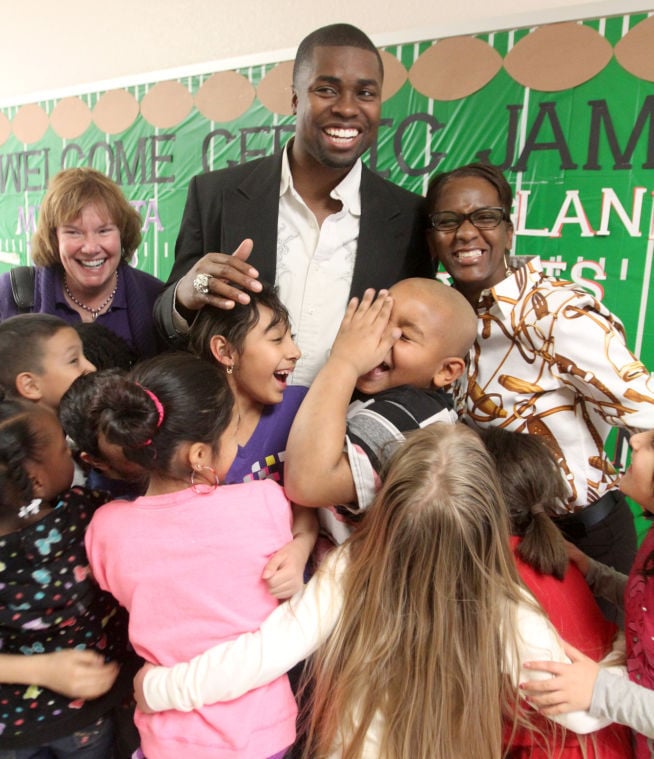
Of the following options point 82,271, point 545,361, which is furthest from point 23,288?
point 545,361

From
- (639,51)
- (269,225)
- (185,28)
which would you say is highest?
(185,28)

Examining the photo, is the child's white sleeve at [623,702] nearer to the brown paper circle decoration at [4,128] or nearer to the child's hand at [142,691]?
the child's hand at [142,691]

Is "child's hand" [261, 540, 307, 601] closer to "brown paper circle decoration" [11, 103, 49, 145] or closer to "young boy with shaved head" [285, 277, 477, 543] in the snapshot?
"young boy with shaved head" [285, 277, 477, 543]

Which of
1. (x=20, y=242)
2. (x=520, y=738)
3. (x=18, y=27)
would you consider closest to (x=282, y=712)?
(x=520, y=738)

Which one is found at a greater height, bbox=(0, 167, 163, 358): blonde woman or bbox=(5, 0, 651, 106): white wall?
bbox=(5, 0, 651, 106): white wall

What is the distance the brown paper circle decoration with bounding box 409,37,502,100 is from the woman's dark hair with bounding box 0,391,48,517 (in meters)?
2.12

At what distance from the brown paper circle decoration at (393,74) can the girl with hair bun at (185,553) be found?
2017 mm

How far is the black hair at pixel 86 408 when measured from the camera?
97 cm

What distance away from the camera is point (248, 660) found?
0.92 m

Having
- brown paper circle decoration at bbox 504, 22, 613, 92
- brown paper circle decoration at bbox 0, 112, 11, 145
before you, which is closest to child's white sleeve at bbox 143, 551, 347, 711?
brown paper circle decoration at bbox 504, 22, 613, 92

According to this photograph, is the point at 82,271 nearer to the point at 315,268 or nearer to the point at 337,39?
the point at 315,268

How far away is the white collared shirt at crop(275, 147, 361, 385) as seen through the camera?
150 centimetres

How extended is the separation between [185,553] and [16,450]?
13.1 inches

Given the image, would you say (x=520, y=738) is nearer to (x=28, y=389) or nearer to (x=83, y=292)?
(x=28, y=389)
